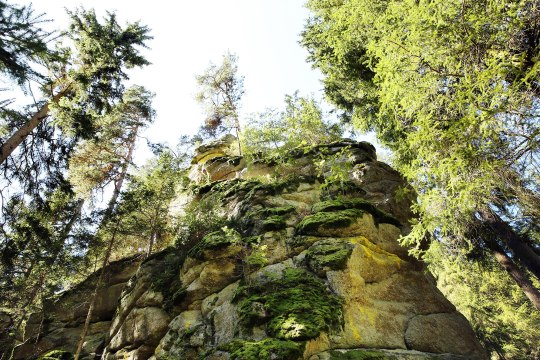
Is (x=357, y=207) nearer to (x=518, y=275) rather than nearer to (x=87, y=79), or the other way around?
(x=518, y=275)

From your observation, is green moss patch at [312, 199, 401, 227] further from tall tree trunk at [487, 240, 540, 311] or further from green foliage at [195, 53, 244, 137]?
green foliage at [195, 53, 244, 137]

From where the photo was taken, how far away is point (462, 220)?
655cm

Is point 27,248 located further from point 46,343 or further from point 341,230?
point 341,230

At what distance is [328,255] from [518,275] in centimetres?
801

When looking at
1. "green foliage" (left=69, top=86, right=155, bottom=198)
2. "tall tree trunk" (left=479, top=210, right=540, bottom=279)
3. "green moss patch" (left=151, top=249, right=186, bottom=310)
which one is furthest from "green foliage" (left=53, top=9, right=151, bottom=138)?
"tall tree trunk" (left=479, top=210, right=540, bottom=279)

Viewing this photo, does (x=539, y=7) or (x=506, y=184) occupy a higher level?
(x=539, y=7)

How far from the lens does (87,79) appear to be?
416 inches

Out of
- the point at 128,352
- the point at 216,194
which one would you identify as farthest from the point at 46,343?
the point at 216,194

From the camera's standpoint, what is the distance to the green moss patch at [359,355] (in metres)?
5.93

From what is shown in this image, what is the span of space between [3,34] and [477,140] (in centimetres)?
1035

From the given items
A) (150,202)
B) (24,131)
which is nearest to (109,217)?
(150,202)

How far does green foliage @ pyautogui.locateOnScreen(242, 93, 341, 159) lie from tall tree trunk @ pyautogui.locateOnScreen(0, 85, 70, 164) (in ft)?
27.6

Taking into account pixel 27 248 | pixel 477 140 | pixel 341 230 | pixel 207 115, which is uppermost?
pixel 207 115

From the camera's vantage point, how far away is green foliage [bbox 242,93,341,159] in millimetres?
15500
